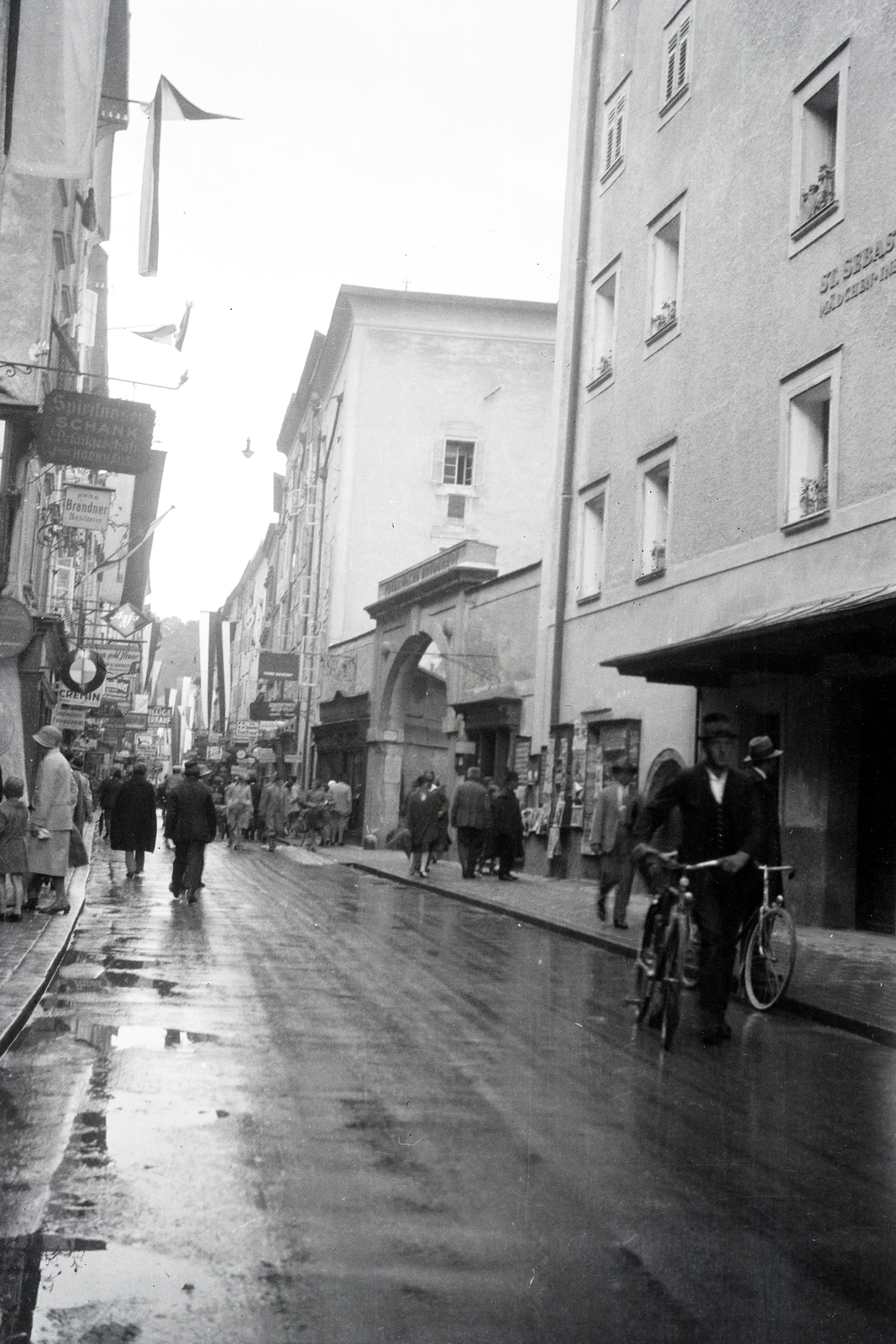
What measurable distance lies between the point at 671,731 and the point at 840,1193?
16.4 metres

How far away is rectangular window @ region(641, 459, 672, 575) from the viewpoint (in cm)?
2306

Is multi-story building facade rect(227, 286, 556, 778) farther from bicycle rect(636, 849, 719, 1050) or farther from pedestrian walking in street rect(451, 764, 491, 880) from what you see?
bicycle rect(636, 849, 719, 1050)

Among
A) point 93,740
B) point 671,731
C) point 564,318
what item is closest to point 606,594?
point 671,731

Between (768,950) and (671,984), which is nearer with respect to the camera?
(671,984)

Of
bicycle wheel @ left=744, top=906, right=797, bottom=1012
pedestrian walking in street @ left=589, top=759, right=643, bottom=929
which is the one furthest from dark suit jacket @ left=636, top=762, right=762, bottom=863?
pedestrian walking in street @ left=589, top=759, right=643, bottom=929

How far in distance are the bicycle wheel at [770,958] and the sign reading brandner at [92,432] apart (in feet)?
38.6

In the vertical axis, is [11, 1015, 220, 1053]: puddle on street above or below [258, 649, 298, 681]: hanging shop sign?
below

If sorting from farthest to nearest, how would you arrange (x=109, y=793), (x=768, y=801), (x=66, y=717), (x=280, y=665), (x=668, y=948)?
(x=280, y=665)
(x=109, y=793)
(x=66, y=717)
(x=768, y=801)
(x=668, y=948)

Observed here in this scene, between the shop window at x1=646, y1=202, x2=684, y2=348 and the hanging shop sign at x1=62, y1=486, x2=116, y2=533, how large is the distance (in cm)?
880

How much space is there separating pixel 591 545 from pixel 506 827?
503 centimetres

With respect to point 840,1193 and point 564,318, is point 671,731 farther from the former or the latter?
point 840,1193

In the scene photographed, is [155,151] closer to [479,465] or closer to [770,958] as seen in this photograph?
[770,958]

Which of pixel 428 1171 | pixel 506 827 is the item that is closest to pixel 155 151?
pixel 506 827

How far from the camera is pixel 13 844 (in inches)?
551
